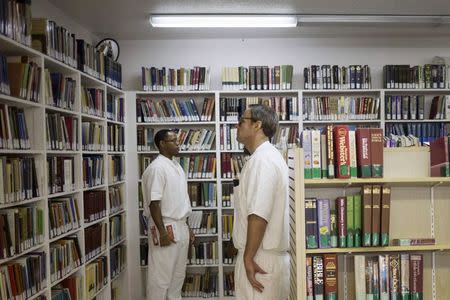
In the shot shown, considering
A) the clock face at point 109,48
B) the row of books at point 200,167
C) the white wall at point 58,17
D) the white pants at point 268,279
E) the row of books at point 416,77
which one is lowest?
the white pants at point 268,279

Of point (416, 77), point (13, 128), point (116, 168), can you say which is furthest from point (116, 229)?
point (416, 77)

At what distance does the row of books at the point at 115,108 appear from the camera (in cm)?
434

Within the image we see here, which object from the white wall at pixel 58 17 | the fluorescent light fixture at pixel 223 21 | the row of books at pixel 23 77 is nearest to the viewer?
the row of books at pixel 23 77

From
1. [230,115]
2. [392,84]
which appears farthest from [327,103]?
[230,115]

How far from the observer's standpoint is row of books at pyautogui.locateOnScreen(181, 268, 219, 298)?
490 cm

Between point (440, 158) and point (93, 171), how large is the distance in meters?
Answer: 2.88

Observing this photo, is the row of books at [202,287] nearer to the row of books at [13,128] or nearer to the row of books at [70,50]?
the row of books at [70,50]

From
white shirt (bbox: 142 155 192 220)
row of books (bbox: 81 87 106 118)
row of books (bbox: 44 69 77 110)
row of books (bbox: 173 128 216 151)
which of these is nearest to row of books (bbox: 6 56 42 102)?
row of books (bbox: 44 69 77 110)

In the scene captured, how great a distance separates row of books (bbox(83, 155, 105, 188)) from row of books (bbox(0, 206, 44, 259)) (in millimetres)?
823

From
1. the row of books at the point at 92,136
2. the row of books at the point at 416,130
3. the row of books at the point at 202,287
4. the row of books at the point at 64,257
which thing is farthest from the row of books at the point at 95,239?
the row of books at the point at 416,130

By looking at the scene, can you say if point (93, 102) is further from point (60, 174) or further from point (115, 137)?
point (60, 174)

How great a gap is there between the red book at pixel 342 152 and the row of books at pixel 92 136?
235cm

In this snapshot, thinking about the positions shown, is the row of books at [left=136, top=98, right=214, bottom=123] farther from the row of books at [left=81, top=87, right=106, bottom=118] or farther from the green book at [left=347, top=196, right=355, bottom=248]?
the green book at [left=347, top=196, right=355, bottom=248]

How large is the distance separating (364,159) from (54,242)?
236cm
